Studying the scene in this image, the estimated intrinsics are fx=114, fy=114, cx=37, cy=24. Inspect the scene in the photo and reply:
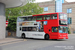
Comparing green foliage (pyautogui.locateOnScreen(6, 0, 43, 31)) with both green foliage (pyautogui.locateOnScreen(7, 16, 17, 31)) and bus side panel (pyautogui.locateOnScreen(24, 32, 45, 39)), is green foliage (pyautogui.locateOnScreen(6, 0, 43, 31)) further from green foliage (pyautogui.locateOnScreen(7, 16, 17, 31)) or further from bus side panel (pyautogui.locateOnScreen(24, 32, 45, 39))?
bus side panel (pyautogui.locateOnScreen(24, 32, 45, 39))

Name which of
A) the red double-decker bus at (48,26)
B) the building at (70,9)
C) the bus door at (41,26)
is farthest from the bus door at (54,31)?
the building at (70,9)

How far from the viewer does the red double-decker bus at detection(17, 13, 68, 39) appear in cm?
1552

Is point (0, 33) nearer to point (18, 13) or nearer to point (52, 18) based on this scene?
point (52, 18)

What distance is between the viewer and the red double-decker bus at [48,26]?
15.5 m

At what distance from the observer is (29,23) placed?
18.4 metres

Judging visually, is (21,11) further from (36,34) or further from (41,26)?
(41,26)

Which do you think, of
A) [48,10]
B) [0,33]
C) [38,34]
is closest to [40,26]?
[38,34]

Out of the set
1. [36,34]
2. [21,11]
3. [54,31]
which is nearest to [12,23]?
[21,11]

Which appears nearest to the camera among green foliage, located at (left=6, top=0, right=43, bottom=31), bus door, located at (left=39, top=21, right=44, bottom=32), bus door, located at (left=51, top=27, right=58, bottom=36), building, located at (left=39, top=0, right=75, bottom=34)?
bus door, located at (left=51, top=27, right=58, bottom=36)

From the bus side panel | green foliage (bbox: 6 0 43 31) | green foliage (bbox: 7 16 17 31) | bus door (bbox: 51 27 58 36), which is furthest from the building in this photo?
bus door (bbox: 51 27 58 36)

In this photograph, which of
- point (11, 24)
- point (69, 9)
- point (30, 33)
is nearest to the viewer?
point (30, 33)

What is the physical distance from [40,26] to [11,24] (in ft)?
36.4

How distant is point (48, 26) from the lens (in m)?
16.4

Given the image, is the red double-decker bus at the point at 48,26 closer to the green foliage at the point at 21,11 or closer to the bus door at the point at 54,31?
the bus door at the point at 54,31
